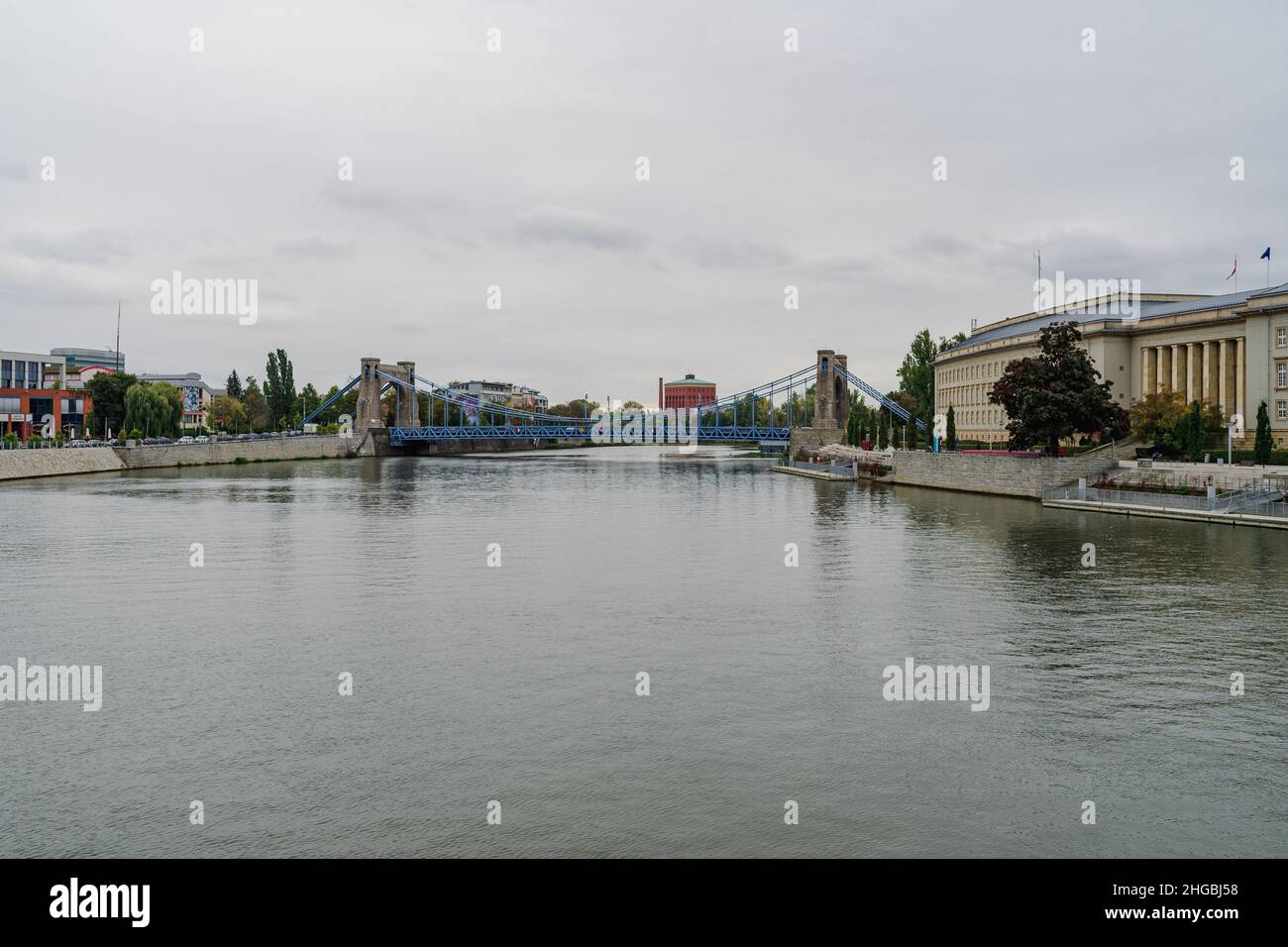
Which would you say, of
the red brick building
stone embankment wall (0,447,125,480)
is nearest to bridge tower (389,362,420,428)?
the red brick building

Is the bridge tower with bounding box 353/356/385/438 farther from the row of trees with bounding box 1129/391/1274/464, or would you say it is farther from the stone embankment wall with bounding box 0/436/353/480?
the row of trees with bounding box 1129/391/1274/464

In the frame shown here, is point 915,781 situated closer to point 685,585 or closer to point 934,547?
point 685,585

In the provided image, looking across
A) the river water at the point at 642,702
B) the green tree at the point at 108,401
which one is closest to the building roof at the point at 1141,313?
the river water at the point at 642,702

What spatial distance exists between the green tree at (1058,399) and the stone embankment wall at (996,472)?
69.7 inches

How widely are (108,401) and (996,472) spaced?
316 feet

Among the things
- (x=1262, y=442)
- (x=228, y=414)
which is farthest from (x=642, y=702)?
(x=228, y=414)

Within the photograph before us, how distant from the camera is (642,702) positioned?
1758 cm

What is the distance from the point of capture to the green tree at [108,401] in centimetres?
11900

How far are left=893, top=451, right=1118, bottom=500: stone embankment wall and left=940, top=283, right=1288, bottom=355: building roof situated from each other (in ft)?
69.6

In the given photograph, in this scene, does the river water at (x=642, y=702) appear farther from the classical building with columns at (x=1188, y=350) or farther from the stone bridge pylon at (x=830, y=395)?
the stone bridge pylon at (x=830, y=395)

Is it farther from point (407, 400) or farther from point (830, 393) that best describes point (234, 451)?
point (830, 393)

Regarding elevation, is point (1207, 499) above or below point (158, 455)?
below

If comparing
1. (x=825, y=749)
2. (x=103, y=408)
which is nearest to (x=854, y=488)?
(x=825, y=749)
